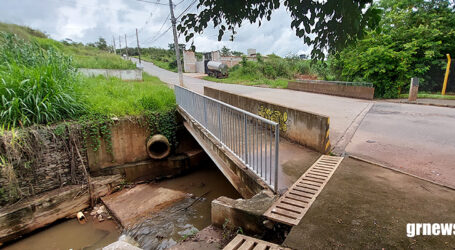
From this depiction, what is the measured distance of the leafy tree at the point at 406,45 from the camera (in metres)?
11.2

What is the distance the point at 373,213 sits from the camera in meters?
2.50

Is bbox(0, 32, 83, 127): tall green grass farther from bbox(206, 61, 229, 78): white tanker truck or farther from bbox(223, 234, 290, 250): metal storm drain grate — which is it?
bbox(206, 61, 229, 78): white tanker truck

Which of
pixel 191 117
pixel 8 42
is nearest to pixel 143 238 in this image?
pixel 191 117

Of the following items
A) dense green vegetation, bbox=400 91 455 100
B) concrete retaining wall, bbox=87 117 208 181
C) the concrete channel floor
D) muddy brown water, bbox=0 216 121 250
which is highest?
dense green vegetation, bbox=400 91 455 100

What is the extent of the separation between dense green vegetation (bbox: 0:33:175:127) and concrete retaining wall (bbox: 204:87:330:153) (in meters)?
4.35

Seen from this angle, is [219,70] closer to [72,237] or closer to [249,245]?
[72,237]

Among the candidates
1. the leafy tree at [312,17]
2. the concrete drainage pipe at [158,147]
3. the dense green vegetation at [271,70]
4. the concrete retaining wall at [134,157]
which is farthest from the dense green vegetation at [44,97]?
the dense green vegetation at [271,70]

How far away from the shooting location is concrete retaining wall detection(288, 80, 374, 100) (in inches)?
487

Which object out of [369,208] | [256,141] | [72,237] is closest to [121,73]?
[72,237]

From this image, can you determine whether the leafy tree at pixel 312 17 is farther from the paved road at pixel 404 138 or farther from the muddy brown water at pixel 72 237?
the muddy brown water at pixel 72 237

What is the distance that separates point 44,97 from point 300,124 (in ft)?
24.0

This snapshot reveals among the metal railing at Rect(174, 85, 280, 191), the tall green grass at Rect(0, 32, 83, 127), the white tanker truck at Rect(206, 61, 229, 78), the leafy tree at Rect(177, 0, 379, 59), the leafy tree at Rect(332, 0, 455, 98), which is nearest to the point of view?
the leafy tree at Rect(177, 0, 379, 59)

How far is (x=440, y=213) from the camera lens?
2.45m

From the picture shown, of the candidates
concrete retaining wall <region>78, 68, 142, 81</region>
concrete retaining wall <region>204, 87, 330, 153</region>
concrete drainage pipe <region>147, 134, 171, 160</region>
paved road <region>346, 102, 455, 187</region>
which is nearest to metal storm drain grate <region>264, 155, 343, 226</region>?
concrete retaining wall <region>204, 87, 330, 153</region>
